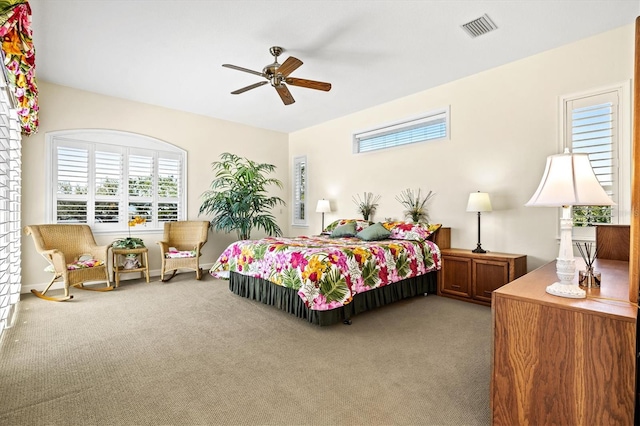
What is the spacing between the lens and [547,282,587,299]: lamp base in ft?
4.79

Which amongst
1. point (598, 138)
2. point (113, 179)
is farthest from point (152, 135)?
point (598, 138)

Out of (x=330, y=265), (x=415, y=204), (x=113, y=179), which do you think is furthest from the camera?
(x=113, y=179)

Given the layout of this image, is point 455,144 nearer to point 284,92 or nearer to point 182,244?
point 284,92

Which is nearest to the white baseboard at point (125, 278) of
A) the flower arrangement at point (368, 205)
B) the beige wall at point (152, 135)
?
the beige wall at point (152, 135)

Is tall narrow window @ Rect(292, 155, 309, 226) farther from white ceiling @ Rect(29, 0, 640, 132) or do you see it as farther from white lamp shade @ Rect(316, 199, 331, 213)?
→ white ceiling @ Rect(29, 0, 640, 132)

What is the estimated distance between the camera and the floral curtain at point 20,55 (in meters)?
1.56

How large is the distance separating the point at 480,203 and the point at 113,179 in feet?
17.7

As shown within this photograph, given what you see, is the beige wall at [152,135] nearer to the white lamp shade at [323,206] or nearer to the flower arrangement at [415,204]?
the white lamp shade at [323,206]

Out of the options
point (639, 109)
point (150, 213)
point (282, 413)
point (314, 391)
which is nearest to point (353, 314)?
point (314, 391)

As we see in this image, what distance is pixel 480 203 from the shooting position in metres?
3.91

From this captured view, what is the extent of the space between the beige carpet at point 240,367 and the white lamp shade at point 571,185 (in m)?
1.21

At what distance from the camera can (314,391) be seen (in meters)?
1.99

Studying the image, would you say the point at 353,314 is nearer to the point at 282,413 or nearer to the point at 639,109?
the point at 282,413

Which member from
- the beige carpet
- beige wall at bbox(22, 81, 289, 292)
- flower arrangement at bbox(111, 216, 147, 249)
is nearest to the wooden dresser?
the beige carpet
